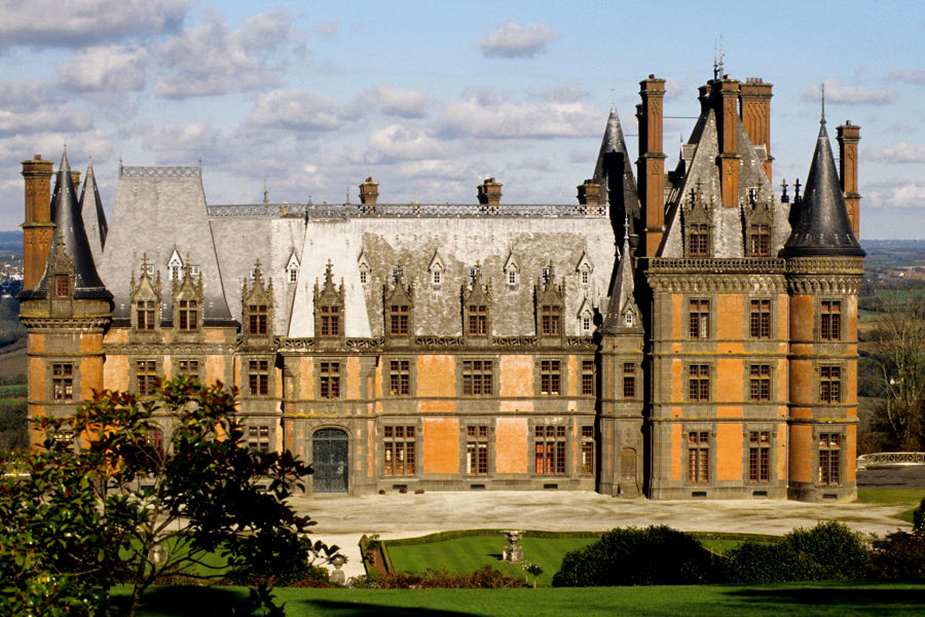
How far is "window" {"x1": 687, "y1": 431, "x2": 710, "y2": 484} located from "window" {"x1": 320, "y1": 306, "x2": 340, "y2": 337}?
57.8 feet

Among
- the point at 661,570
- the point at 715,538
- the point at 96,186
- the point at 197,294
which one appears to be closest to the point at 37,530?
the point at 661,570

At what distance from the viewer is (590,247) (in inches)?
2721

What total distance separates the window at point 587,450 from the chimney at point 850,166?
54.1ft

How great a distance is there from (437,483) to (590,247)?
557 inches

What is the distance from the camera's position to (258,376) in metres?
65.2

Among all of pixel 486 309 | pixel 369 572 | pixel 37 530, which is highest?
pixel 486 309

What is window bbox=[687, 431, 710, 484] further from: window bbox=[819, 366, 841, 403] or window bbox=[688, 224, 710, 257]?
window bbox=[688, 224, 710, 257]

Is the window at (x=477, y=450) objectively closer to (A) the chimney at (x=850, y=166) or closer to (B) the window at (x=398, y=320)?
(B) the window at (x=398, y=320)

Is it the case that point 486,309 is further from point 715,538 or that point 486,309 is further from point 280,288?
point 715,538

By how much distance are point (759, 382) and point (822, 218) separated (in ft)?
27.3

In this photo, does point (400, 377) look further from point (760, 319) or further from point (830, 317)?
point (830, 317)

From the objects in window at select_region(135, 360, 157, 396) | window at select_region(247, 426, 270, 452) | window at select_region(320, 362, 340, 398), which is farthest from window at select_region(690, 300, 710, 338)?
window at select_region(135, 360, 157, 396)

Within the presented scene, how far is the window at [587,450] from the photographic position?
Result: 67.1m

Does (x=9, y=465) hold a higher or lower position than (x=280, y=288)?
lower
